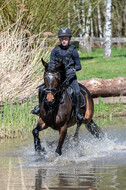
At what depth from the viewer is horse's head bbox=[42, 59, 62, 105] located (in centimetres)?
732

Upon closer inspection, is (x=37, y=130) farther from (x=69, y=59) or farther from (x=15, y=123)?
(x=15, y=123)

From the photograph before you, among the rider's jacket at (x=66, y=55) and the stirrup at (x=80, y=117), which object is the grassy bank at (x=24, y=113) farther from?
the rider's jacket at (x=66, y=55)

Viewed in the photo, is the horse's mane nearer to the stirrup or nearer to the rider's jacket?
the rider's jacket

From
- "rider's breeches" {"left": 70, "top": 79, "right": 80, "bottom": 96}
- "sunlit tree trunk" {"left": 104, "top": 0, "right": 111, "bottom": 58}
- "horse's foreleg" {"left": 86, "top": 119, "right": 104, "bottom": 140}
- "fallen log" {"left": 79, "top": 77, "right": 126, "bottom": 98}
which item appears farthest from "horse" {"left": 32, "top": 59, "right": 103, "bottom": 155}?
"sunlit tree trunk" {"left": 104, "top": 0, "right": 111, "bottom": 58}

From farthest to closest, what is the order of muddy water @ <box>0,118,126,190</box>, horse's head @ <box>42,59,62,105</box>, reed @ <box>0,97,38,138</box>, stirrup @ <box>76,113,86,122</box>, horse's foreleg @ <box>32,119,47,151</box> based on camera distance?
1. reed @ <box>0,97,38,138</box>
2. stirrup @ <box>76,113,86,122</box>
3. horse's foreleg @ <box>32,119,47,151</box>
4. horse's head @ <box>42,59,62,105</box>
5. muddy water @ <box>0,118,126,190</box>

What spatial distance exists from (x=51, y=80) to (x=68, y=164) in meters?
1.42

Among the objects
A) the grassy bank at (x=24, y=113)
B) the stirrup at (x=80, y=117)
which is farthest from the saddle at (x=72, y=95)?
the grassy bank at (x=24, y=113)

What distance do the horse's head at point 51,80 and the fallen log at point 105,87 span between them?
6.89 meters

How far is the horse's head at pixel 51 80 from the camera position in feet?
24.0

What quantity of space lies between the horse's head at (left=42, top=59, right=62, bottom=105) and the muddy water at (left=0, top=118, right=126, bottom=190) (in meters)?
1.13

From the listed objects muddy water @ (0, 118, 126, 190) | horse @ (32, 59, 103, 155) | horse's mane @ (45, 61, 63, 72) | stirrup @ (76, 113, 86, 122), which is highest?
horse's mane @ (45, 61, 63, 72)

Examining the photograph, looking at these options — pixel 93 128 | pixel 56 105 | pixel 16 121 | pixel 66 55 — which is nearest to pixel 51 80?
pixel 56 105

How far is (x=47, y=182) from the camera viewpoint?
19.2ft

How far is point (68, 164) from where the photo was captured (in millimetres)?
7340
